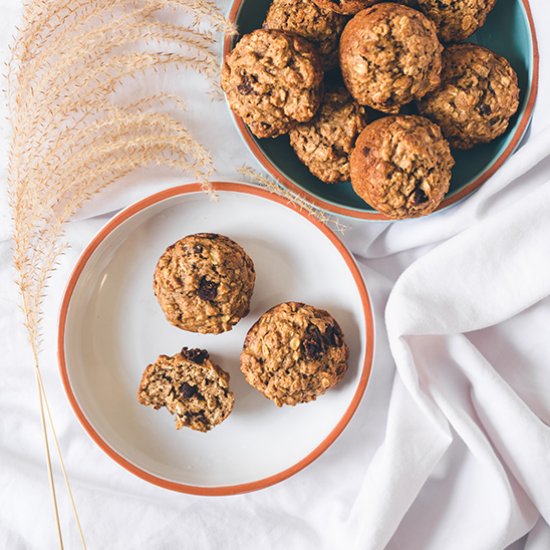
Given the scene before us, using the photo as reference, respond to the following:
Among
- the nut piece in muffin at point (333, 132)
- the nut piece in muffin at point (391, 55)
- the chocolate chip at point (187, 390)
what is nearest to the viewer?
the nut piece in muffin at point (391, 55)

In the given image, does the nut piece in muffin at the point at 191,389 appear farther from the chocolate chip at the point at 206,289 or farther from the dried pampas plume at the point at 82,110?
the dried pampas plume at the point at 82,110

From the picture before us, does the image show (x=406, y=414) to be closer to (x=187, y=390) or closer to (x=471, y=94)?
(x=187, y=390)

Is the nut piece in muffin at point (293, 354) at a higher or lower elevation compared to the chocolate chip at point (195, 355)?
higher

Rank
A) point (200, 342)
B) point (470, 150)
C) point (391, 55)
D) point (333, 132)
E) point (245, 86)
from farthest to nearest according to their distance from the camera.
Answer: point (200, 342), point (470, 150), point (333, 132), point (245, 86), point (391, 55)

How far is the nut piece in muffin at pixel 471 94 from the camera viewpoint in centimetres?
177

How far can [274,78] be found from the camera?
1.68 metres

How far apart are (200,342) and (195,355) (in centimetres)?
11

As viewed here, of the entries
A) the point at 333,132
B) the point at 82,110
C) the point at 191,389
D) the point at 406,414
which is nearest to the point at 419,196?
the point at 333,132

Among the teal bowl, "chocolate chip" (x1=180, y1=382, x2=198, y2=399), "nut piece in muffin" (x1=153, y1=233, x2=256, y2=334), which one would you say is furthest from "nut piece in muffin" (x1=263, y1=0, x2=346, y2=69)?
"chocolate chip" (x1=180, y1=382, x2=198, y2=399)

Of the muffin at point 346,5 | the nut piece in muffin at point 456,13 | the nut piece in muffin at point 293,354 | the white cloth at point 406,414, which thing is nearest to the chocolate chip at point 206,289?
the nut piece in muffin at point 293,354

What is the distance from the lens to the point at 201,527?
90.7 inches

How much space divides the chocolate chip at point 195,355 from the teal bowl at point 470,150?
630mm

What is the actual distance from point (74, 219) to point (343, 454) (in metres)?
1.32

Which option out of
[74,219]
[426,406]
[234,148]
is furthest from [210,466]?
[234,148]
